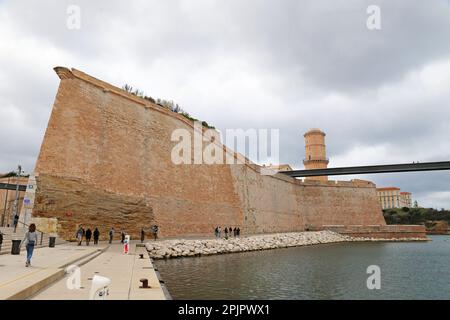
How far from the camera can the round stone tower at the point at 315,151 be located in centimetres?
5709

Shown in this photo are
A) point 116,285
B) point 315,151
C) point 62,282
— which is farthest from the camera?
point 315,151

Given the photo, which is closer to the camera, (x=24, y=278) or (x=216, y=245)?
(x=24, y=278)

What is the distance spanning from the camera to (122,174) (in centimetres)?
1920

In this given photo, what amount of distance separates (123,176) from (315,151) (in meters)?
44.4

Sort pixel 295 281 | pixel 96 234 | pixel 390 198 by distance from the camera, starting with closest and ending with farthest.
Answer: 1. pixel 295 281
2. pixel 96 234
3. pixel 390 198

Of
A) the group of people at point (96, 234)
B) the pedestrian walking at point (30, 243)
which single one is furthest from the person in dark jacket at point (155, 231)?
the pedestrian walking at point (30, 243)

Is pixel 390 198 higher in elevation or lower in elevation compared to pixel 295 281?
higher

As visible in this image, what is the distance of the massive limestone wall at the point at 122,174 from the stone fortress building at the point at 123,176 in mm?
43

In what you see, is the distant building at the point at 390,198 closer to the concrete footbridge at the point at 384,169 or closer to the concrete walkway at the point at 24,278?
the concrete footbridge at the point at 384,169

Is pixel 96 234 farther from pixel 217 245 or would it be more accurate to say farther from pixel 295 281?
pixel 295 281

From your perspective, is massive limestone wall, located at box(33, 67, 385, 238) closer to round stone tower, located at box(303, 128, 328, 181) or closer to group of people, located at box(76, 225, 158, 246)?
group of people, located at box(76, 225, 158, 246)

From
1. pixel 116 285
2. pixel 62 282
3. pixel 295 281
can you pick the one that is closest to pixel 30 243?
pixel 62 282
